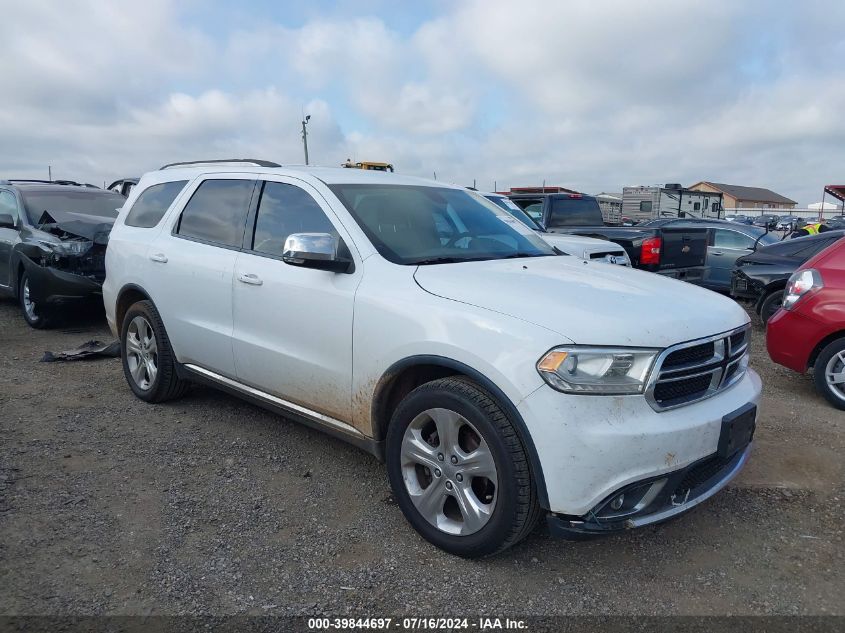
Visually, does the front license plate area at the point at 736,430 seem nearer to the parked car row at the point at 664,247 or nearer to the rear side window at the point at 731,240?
the parked car row at the point at 664,247

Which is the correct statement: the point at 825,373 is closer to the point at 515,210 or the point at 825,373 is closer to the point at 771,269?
the point at 771,269

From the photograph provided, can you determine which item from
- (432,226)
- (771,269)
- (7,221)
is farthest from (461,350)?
(7,221)

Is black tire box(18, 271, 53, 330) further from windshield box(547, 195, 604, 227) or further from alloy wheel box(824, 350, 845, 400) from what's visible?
alloy wheel box(824, 350, 845, 400)

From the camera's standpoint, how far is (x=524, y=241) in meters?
4.11

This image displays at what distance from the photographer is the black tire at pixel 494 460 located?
2617mm

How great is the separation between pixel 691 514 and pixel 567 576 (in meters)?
0.94

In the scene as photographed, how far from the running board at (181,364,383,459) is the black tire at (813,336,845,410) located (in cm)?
380

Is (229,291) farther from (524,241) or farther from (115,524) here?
(524,241)

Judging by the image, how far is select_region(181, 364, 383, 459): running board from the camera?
3.34 m

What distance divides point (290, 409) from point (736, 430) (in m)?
2.29

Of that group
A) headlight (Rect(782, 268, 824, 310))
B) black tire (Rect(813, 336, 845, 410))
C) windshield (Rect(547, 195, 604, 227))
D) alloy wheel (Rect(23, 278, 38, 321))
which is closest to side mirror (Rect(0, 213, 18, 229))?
alloy wheel (Rect(23, 278, 38, 321))

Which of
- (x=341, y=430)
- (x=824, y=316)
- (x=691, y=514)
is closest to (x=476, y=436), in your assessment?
(x=341, y=430)

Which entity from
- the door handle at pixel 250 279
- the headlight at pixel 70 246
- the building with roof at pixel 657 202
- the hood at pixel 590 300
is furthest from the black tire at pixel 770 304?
the building with roof at pixel 657 202

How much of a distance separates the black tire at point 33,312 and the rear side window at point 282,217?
4.89m
